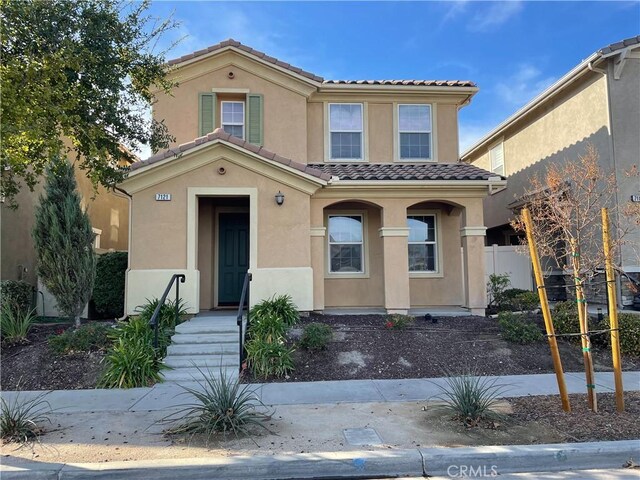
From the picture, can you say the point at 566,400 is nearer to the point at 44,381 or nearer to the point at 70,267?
the point at 44,381

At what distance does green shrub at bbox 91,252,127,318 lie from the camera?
433 inches

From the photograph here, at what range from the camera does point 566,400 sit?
531 cm

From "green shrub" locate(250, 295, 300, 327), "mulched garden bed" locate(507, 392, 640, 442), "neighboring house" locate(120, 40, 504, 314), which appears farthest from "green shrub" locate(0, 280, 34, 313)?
"mulched garden bed" locate(507, 392, 640, 442)

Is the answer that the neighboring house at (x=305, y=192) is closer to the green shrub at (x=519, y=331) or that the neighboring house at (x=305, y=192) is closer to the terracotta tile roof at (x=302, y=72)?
the terracotta tile roof at (x=302, y=72)

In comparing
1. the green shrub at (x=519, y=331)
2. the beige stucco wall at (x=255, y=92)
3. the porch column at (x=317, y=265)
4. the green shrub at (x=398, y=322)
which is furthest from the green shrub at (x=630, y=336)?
the beige stucco wall at (x=255, y=92)

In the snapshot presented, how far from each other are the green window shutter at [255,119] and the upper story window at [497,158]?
1042 centimetres

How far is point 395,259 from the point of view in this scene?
1045 cm

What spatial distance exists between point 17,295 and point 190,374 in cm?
569

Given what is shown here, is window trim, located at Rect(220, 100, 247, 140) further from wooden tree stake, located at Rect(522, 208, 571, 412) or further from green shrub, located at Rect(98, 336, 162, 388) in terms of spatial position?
wooden tree stake, located at Rect(522, 208, 571, 412)

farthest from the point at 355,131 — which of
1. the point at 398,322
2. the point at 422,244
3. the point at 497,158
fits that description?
the point at 497,158

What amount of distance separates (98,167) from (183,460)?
5510mm

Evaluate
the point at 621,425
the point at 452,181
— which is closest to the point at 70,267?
the point at 452,181

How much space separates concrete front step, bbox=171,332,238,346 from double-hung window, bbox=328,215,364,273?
4.12m

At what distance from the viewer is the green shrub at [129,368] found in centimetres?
670
